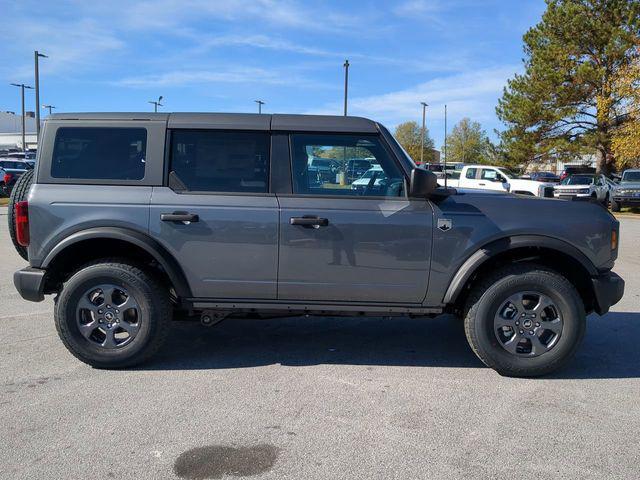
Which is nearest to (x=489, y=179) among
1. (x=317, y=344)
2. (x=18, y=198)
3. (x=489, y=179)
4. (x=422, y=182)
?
(x=489, y=179)

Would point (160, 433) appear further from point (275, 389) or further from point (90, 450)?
point (275, 389)

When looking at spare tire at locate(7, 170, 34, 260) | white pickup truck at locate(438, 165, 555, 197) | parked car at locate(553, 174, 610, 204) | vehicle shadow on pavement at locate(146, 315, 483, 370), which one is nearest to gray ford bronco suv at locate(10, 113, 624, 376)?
spare tire at locate(7, 170, 34, 260)

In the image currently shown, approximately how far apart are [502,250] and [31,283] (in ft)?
12.1

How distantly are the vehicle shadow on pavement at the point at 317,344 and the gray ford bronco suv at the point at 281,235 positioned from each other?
49cm

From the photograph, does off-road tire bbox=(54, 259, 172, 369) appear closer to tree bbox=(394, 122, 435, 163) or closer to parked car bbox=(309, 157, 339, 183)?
parked car bbox=(309, 157, 339, 183)

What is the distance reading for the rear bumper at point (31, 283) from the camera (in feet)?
14.8

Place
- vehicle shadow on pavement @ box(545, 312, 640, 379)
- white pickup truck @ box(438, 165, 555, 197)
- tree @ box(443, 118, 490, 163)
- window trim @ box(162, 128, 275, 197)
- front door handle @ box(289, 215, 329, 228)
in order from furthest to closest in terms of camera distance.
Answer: tree @ box(443, 118, 490, 163), white pickup truck @ box(438, 165, 555, 197), vehicle shadow on pavement @ box(545, 312, 640, 379), window trim @ box(162, 128, 275, 197), front door handle @ box(289, 215, 329, 228)

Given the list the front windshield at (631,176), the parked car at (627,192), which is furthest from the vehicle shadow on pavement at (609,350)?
the front windshield at (631,176)

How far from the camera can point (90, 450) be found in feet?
10.8

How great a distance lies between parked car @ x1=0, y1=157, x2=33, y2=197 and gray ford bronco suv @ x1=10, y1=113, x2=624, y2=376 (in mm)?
20826

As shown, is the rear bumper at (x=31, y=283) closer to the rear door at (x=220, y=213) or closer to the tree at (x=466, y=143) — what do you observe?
the rear door at (x=220, y=213)

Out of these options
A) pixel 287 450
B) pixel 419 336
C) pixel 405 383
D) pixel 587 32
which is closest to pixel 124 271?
pixel 287 450

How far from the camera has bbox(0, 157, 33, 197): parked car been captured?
25.7 meters

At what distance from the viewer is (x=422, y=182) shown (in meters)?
4.24
